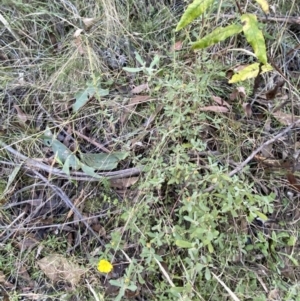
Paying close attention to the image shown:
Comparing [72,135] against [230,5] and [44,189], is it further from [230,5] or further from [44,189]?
[230,5]

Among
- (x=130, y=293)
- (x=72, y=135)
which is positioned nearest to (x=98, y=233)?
(x=130, y=293)

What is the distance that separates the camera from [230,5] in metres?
1.51

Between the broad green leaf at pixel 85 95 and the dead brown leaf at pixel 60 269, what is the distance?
0.48 meters

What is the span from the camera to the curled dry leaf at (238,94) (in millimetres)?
1449

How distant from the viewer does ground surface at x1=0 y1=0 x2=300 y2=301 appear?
132cm

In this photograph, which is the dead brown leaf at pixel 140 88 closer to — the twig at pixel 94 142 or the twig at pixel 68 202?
the twig at pixel 94 142

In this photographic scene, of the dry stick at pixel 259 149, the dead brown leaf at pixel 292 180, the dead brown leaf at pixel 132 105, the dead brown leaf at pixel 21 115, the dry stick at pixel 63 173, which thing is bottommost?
the dead brown leaf at pixel 292 180

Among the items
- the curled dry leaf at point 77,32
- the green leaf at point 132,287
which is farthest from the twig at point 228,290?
the curled dry leaf at point 77,32

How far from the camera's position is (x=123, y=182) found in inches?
56.4

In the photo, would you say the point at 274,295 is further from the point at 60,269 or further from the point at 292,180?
the point at 60,269

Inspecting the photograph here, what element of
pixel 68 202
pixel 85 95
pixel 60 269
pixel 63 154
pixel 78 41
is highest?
pixel 78 41

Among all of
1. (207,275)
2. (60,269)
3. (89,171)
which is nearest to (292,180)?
(207,275)

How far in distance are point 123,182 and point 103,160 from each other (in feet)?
0.32

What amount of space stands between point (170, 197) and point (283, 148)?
1.26ft
